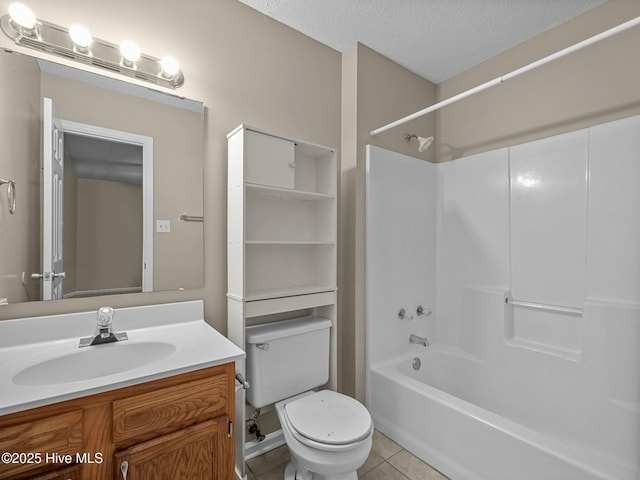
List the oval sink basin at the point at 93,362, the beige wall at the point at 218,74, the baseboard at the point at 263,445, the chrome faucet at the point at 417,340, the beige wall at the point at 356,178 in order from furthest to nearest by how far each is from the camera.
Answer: the chrome faucet at the point at 417,340 → the beige wall at the point at 356,178 → the baseboard at the point at 263,445 → the beige wall at the point at 218,74 → the oval sink basin at the point at 93,362

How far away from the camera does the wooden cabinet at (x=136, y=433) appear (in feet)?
2.82

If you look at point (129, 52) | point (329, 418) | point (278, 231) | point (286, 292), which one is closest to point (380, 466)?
point (329, 418)

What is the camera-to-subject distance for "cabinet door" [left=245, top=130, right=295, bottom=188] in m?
1.66

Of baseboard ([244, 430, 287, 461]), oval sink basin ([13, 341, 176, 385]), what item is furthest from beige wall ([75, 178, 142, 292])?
baseboard ([244, 430, 287, 461])

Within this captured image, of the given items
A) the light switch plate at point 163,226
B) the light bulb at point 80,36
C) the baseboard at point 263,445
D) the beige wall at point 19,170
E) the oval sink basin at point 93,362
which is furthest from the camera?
the baseboard at point 263,445

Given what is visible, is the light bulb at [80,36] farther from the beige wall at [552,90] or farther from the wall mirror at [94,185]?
the beige wall at [552,90]

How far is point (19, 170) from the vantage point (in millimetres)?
1235

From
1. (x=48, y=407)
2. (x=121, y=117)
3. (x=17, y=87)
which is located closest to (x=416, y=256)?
(x=121, y=117)

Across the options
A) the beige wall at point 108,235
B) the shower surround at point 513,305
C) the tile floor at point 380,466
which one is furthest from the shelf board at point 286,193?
the tile floor at point 380,466

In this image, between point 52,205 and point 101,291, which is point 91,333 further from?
point 52,205

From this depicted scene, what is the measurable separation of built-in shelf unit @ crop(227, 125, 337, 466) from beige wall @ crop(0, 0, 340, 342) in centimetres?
9

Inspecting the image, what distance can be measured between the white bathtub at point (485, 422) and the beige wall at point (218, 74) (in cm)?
118

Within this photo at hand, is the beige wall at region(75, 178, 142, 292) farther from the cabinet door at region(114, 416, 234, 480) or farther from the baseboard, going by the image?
the baseboard

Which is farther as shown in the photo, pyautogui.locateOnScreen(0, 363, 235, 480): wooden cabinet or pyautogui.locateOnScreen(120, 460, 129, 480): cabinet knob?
pyautogui.locateOnScreen(120, 460, 129, 480): cabinet knob
